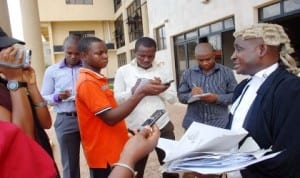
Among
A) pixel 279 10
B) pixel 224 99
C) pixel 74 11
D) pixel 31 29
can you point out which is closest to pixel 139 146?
pixel 224 99

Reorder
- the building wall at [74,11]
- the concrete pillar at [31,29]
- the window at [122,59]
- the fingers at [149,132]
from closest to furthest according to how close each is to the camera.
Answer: the fingers at [149,132]
the concrete pillar at [31,29]
the window at [122,59]
the building wall at [74,11]

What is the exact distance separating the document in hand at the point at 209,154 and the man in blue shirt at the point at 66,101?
1.97 m

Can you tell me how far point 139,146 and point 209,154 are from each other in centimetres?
38

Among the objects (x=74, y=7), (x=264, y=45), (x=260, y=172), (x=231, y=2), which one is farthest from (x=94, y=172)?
(x=74, y=7)

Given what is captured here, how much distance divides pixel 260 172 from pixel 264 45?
0.69 m

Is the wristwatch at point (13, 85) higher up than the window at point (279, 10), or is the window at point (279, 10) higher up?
the window at point (279, 10)

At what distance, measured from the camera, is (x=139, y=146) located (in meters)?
1.24

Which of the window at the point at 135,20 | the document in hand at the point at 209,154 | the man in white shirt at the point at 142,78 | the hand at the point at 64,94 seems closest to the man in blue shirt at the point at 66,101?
the hand at the point at 64,94

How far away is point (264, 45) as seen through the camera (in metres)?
1.79

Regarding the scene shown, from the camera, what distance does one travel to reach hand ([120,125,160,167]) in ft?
3.90

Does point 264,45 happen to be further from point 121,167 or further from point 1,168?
point 1,168

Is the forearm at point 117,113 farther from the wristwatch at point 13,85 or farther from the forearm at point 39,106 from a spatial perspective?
the wristwatch at point 13,85

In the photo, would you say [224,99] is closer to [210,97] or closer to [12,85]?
[210,97]

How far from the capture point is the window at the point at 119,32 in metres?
24.7
